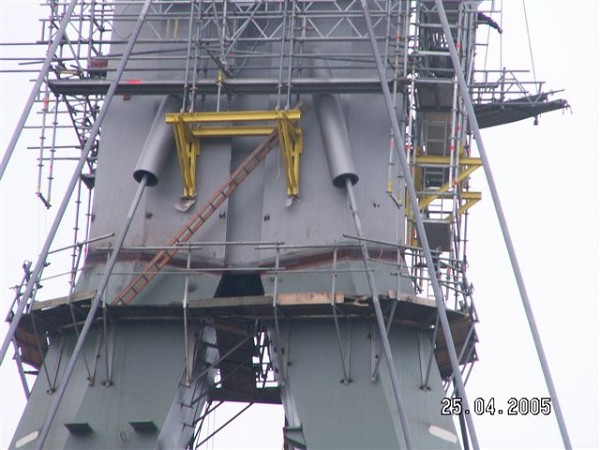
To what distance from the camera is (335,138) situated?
43.4 m

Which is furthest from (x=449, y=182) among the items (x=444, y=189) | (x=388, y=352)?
(x=388, y=352)

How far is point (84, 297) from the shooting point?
42906mm

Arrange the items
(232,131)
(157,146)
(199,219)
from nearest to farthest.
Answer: (199,219) < (232,131) < (157,146)

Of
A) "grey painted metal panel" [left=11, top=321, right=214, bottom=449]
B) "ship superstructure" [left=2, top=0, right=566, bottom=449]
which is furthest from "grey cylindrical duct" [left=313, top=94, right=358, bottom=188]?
"grey painted metal panel" [left=11, top=321, right=214, bottom=449]

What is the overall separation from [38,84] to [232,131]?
14.2ft

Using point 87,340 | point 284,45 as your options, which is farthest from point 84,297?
point 284,45

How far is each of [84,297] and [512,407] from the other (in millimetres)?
8976

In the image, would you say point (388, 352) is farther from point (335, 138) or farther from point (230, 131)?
point (230, 131)

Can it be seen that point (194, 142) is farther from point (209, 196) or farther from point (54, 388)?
point (54, 388)

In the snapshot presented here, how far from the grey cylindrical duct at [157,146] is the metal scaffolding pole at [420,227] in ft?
15.5

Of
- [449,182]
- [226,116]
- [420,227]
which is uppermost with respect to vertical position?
[226,116]

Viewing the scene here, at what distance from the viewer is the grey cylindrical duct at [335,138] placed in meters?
43.2

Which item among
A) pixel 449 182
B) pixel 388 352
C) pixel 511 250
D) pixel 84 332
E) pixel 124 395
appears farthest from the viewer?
pixel 449 182

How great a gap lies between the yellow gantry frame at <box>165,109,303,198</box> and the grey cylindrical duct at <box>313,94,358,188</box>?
0.58 metres
